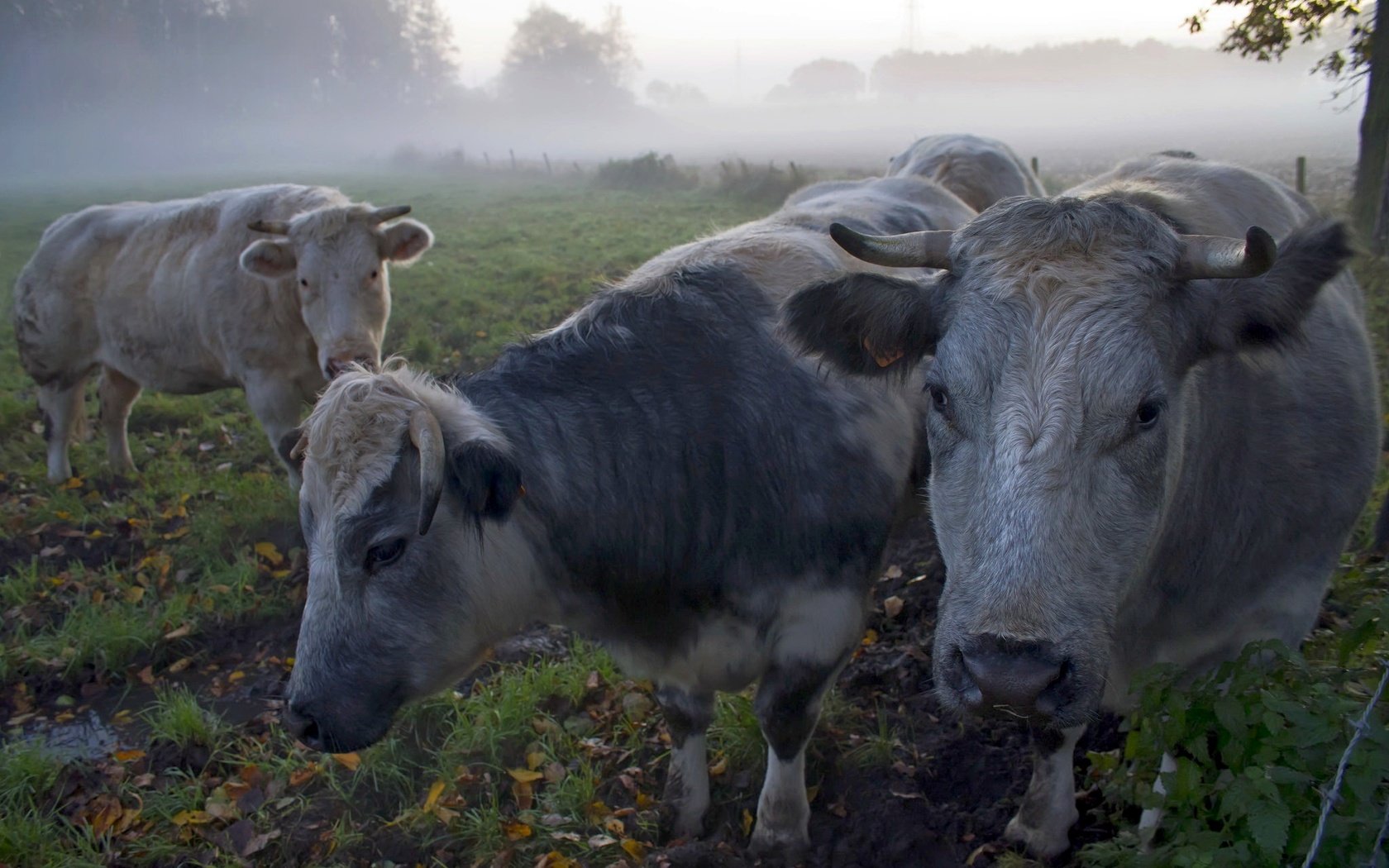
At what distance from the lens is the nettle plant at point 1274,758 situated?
6.35 ft

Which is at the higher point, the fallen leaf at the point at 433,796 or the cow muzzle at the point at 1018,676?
the cow muzzle at the point at 1018,676

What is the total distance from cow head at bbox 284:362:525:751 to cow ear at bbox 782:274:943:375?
3.48 feet

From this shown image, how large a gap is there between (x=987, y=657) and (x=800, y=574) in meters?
1.33

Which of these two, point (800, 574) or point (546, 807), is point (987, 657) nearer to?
point (800, 574)

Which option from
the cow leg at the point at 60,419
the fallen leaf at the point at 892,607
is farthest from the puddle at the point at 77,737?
the fallen leaf at the point at 892,607

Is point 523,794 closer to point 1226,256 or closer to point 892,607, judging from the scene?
point 892,607

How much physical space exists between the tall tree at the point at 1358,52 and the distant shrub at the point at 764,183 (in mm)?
13765

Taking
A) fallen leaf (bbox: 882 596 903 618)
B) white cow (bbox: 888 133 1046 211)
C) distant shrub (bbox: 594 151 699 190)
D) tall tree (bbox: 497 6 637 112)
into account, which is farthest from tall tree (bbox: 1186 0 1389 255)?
tall tree (bbox: 497 6 637 112)

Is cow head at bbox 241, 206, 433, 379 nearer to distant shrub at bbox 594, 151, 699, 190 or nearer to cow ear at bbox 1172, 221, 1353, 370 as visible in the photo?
cow ear at bbox 1172, 221, 1353, 370

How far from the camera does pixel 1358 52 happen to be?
34.4ft

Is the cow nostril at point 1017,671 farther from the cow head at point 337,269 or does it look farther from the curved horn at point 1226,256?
the cow head at point 337,269

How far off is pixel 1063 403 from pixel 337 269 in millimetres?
6142

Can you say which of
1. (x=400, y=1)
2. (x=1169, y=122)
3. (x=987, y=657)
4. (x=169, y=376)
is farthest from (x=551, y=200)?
(x=1169, y=122)

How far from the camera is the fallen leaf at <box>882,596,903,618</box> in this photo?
4.85m
